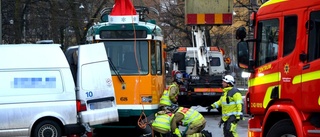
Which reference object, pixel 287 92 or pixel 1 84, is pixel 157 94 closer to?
pixel 1 84

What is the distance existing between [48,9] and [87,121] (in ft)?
61.2

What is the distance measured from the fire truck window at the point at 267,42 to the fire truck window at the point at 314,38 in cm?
86

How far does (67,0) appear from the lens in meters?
30.8

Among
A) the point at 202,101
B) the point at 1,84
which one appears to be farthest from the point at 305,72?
the point at 202,101

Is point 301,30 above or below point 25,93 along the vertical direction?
above

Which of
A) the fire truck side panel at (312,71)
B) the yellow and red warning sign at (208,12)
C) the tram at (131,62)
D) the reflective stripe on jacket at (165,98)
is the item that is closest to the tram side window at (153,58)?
the tram at (131,62)

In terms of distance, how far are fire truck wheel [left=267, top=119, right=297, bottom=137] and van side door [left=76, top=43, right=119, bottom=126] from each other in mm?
4466

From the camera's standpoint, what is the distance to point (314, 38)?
22.4 feet

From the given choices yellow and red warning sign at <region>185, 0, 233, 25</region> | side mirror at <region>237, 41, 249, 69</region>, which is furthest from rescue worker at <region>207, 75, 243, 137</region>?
yellow and red warning sign at <region>185, 0, 233, 25</region>

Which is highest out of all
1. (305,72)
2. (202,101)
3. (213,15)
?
(213,15)

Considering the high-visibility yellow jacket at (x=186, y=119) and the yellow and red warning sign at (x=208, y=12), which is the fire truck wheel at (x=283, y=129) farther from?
the yellow and red warning sign at (x=208, y=12)

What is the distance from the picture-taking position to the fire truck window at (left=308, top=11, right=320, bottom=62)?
6.78 meters

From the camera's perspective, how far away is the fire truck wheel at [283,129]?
724 cm

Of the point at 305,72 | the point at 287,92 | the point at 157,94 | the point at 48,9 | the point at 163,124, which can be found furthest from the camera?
the point at 48,9
